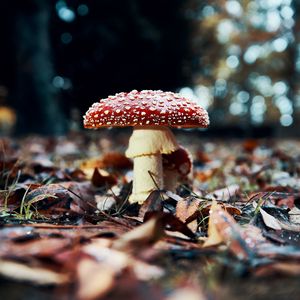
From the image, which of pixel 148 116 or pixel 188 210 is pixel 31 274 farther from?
pixel 148 116

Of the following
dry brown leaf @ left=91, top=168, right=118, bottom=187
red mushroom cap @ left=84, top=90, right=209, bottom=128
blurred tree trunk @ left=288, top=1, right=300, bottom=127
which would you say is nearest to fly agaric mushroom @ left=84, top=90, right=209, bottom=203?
red mushroom cap @ left=84, top=90, right=209, bottom=128

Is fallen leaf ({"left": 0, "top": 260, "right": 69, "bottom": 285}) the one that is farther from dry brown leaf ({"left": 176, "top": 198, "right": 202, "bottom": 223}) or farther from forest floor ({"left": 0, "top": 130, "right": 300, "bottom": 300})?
dry brown leaf ({"left": 176, "top": 198, "right": 202, "bottom": 223})

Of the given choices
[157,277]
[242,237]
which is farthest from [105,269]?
[242,237]

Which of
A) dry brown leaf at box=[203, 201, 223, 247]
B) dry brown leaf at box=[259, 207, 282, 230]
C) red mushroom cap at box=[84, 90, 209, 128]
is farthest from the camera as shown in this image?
red mushroom cap at box=[84, 90, 209, 128]

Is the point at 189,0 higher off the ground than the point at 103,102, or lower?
higher

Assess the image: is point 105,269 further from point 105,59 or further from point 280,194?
point 105,59

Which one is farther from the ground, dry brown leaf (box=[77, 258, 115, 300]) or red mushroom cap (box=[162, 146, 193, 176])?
red mushroom cap (box=[162, 146, 193, 176])
